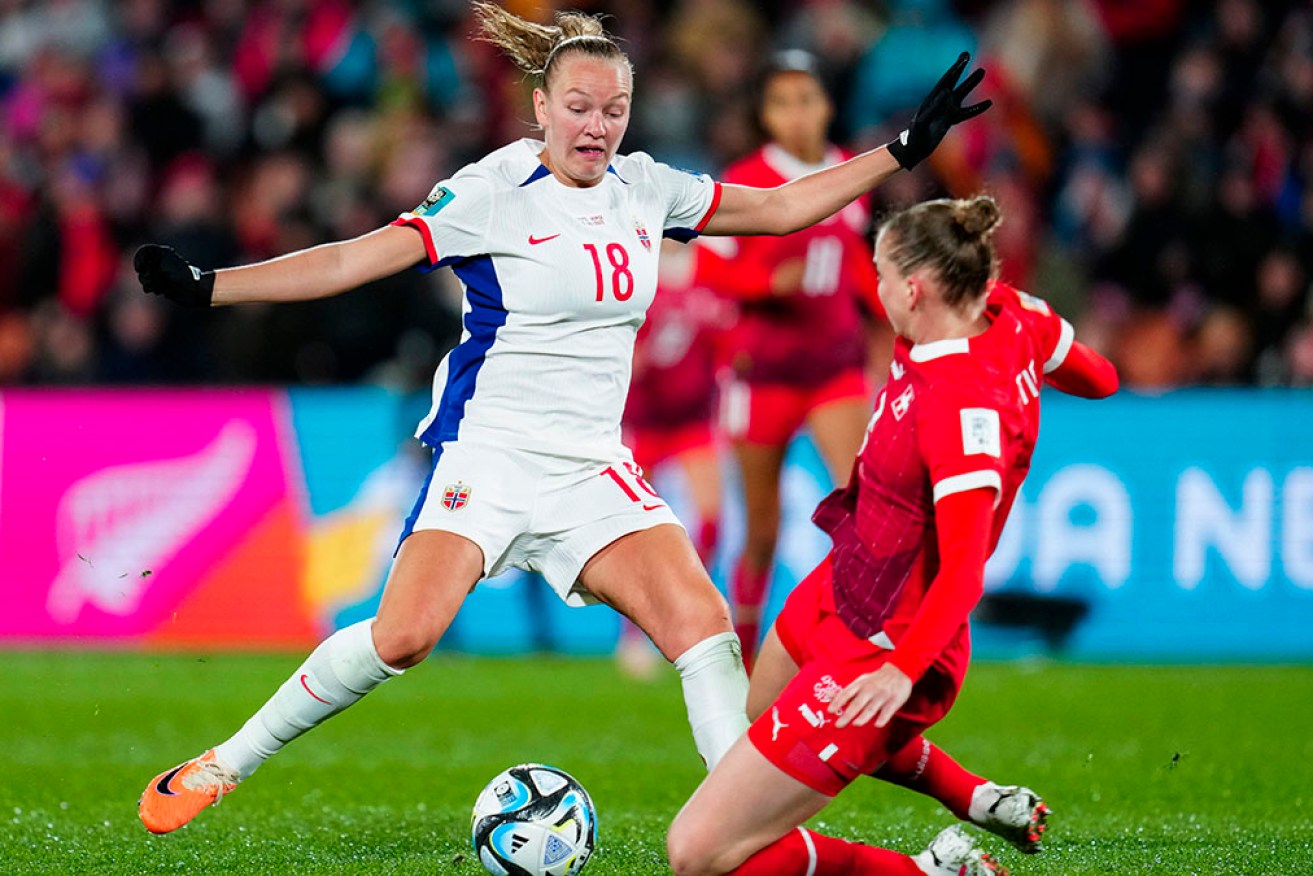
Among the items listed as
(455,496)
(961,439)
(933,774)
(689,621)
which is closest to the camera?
(961,439)

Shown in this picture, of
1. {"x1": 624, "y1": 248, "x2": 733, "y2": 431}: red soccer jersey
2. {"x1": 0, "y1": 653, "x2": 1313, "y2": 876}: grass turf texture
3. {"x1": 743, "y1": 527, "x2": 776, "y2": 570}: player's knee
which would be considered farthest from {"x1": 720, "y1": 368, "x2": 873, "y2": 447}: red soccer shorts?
{"x1": 624, "y1": 248, "x2": 733, "y2": 431}: red soccer jersey

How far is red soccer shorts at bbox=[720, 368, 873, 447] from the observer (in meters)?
8.50

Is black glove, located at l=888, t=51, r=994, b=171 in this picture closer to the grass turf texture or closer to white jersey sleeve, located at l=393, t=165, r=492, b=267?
white jersey sleeve, located at l=393, t=165, r=492, b=267

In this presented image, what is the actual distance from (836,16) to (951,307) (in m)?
9.99

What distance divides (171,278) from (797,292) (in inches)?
161

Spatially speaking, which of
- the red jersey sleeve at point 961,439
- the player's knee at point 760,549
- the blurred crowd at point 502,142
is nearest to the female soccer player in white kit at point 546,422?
the red jersey sleeve at point 961,439

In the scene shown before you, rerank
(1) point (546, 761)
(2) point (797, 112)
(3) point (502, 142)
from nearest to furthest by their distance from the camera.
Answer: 1. (1) point (546, 761)
2. (2) point (797, 112)
3. (3) point (502, 142)

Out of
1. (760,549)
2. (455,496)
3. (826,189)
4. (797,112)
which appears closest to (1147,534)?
(760,549)

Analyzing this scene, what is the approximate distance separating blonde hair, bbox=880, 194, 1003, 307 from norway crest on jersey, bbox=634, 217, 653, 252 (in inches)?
43.3

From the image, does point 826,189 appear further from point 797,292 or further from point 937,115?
point 797,292

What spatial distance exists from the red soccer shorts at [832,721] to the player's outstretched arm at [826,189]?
140 cm

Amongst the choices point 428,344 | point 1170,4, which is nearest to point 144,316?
point 428,344

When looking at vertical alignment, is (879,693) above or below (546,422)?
below

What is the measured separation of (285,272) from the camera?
198 inches
